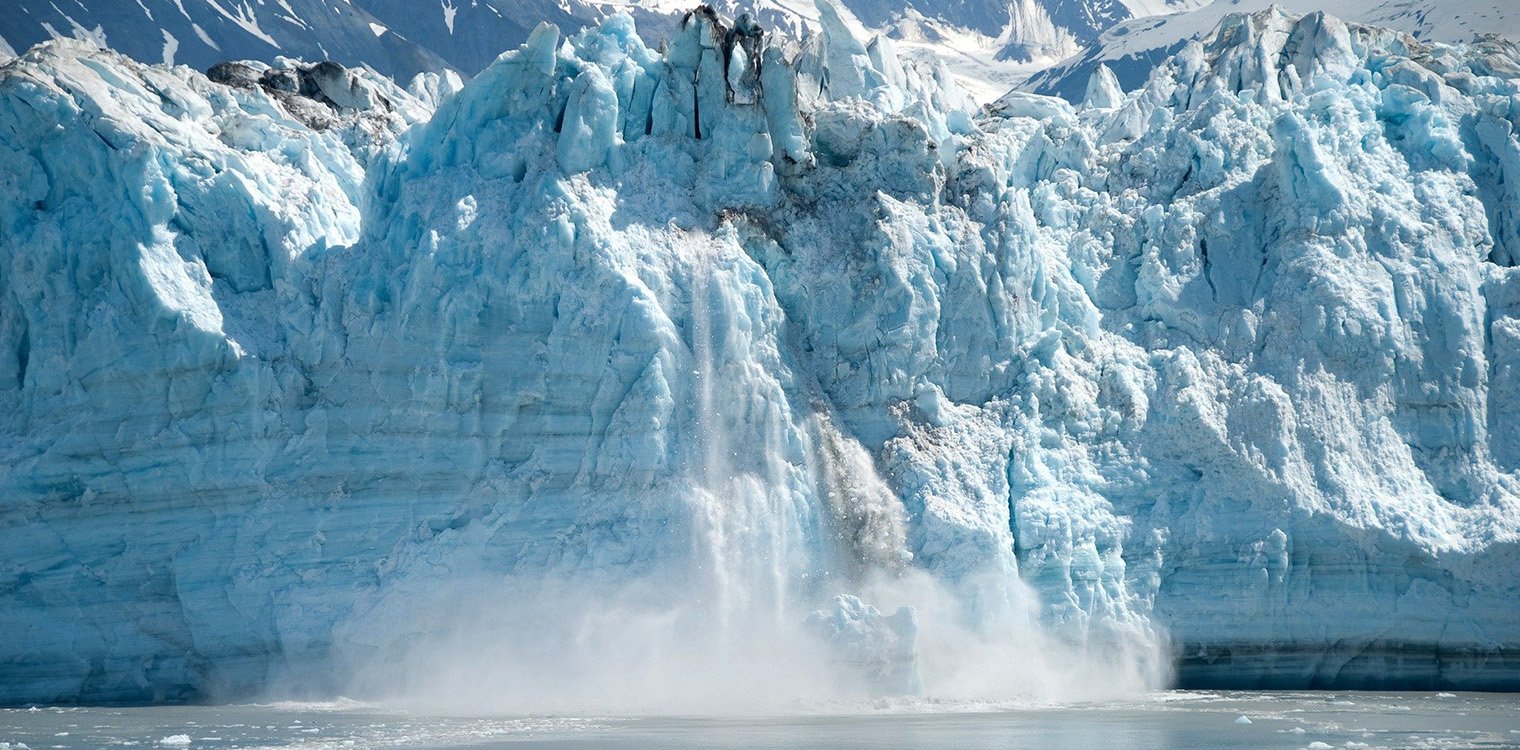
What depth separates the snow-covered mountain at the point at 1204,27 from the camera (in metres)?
56.0

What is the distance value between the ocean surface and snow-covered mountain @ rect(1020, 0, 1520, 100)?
36.7 meters

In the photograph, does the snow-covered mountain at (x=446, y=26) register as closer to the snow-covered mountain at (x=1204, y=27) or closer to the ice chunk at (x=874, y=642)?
the snow-covered mountain at (x=1204, y=27)

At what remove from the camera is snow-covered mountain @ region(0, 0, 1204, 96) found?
61.3 meters

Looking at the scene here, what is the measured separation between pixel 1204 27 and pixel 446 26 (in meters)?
31.8

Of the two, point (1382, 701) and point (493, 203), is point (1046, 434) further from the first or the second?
point (493, 203)

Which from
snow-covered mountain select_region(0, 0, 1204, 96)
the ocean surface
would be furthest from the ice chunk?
snow-covered mountain select_region(0, 0, 1204, 96)

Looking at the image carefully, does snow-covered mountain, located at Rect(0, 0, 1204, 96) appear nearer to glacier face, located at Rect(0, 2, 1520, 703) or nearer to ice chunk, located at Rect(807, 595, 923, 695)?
glacier face, located at Rect(0, 2, 1520, 703)

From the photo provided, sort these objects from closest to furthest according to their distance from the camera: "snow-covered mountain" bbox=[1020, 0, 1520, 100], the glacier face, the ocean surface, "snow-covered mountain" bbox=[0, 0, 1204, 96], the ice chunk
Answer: the ocean surface, the ice chunk, the glacier face, "snow-covered mountain" bbox=[1020, 0, 1520, 100], "snow-covered mountain" bbox=[0, 0, 1204, 96]

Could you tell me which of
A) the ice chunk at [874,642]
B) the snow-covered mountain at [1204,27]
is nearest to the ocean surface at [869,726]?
the ice chunk at [874,642]

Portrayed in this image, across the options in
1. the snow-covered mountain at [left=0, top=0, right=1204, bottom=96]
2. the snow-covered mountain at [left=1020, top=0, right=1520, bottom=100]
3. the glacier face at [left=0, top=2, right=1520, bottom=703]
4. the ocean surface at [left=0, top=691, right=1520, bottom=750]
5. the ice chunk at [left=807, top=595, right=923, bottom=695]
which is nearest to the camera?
the ocean surface at [left=0, top=691, right=1520, bottom=750]

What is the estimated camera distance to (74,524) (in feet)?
77.4

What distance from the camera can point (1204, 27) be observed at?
248 ft

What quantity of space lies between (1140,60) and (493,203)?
54890 mm

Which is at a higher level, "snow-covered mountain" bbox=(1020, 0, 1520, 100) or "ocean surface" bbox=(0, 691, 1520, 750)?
"snow-covered mountain" bbox=(1020, 0, 1520, 100)
